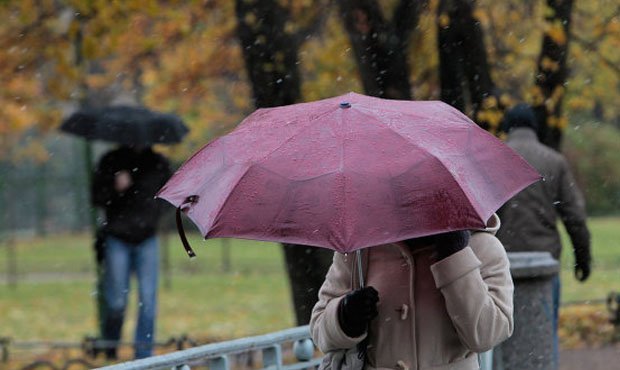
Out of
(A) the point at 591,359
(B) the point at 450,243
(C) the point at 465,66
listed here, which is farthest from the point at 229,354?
(C) the point at 465,66

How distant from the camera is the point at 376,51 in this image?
9.88 m

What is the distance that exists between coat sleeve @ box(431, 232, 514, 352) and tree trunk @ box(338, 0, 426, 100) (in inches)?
238

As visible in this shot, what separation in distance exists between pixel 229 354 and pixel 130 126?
5.19m

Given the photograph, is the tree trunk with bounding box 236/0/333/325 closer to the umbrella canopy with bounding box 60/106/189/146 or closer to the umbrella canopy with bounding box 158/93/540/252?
the umbrella canopy with bounding box 60/106/189/146

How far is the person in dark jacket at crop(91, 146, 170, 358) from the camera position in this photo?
31.3ft

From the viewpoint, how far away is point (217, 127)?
83.1 feet

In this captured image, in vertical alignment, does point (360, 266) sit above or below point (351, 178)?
below

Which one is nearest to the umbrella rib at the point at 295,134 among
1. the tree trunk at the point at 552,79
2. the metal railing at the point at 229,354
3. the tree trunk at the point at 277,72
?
the metal railing at the point at 229,354

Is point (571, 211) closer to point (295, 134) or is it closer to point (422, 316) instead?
point (422, 316)

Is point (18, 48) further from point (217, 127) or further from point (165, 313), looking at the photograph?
point (217, 127)

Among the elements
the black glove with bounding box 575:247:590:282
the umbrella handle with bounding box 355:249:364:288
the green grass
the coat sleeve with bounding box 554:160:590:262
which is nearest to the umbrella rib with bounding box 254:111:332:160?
the umbrella handle with bounding box 355:249:364:288

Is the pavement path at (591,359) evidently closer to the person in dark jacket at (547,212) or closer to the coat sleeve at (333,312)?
the person in dark jacket at (547,212)

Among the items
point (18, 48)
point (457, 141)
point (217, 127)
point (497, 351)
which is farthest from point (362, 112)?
point (217, 127)

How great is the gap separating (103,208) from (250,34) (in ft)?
5.71
